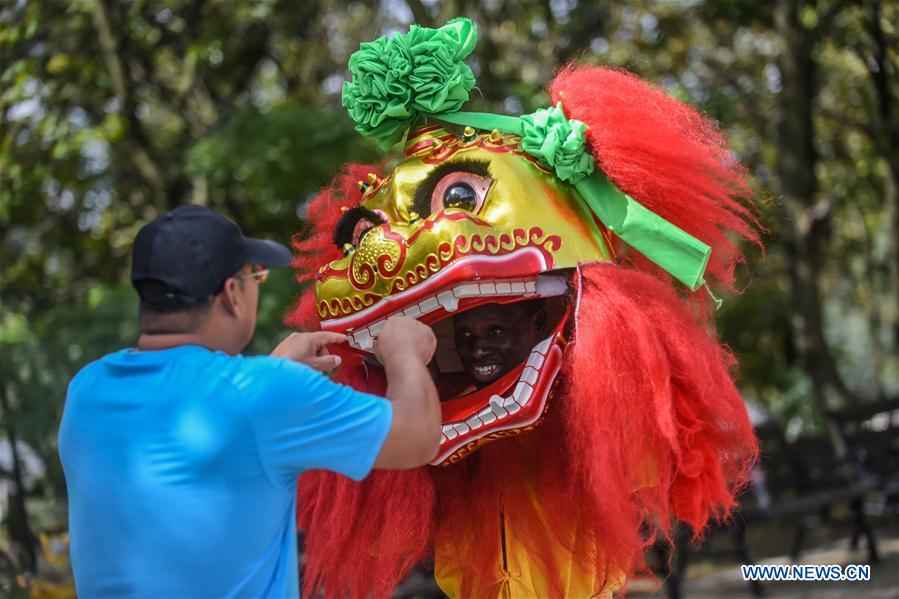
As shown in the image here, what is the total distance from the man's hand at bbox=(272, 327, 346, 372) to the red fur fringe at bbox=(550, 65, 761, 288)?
858 millimetres

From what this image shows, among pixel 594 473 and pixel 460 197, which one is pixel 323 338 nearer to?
pixel 460 197

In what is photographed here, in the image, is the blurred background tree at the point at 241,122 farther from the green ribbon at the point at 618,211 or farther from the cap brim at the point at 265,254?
the cap brim at the point at 265,254

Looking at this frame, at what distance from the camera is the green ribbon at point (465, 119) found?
247 centimetres

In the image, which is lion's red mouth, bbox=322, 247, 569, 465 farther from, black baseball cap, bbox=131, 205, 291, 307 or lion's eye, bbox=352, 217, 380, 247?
black baseball cap, bbox=131, 205, 291, 307

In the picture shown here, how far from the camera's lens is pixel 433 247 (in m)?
2.38

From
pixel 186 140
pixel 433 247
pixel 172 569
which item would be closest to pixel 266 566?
pixel 172 569

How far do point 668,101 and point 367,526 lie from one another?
138 centimetres

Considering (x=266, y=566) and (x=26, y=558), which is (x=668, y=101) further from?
(x=26, y=558)

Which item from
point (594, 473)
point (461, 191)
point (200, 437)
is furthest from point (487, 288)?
point (200, 437)

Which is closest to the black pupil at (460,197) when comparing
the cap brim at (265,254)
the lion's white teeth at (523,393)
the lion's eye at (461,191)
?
the lion's eye at (461,191)

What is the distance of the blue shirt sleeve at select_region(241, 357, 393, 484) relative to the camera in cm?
164

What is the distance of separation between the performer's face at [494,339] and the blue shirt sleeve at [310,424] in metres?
0.93

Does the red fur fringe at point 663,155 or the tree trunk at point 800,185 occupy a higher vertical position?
the red fur fringe at point 663,155

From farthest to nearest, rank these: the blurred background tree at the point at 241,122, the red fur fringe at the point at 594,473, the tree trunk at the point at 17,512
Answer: the blurred background tree at the point at 241,122
the tree trunk at the point at 17,512
the red fur fringe at the point at 594,473
